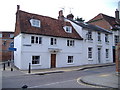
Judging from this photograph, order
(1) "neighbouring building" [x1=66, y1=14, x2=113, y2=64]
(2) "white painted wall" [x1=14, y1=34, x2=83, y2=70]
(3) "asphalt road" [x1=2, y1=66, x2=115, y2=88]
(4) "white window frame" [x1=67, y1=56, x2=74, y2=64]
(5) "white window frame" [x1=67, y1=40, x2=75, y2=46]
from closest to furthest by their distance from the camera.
→ 1. (3) "asphalt road" [x1=2, y1=66, x2=115, y2=88]
2. (2) "white painted wall" [x1=14, y1=34, x2=83, y2=70]
3. (4) "white window frame" [x1=67, y1=56, x2=74, y2=64]
4. (5) "white window frame" [x1=67, y1=40, x2=75, y2=46]
5. (1) "neighbouring building" [x1=66, y1=14, x2=113, y2=64]

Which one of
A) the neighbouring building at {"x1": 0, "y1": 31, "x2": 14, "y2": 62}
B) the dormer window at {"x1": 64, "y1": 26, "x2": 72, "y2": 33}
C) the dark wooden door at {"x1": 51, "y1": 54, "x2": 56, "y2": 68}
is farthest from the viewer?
the neighbouring building at {"x1": 0, "y1": 31, "x2": 14, "y2": 62}

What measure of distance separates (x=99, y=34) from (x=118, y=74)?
16258 millimetres

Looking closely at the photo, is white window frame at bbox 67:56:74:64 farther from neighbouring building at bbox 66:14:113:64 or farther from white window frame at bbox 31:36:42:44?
white window frame at bbox 31:36:42:44

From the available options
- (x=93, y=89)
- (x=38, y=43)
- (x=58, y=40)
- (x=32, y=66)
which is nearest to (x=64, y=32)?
(x=58, y=40)

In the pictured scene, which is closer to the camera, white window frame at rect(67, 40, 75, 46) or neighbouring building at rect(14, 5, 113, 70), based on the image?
neighbouring building at rect(14, 5, 113, 70)

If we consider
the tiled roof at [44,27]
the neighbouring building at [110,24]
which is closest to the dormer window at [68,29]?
the tiled roof at [44,27]

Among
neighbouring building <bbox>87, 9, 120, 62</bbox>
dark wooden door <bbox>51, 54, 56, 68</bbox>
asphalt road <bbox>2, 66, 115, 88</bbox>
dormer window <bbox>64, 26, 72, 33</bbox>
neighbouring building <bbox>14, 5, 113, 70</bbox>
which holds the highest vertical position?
neighbouring building <bbox>87, 9, 120, 62</bbox>

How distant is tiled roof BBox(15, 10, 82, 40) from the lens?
739 inches

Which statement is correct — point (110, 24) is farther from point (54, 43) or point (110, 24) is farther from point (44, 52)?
point (44, 52)

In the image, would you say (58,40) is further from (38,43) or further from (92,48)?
(92,48)

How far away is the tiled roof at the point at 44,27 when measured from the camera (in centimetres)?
1878

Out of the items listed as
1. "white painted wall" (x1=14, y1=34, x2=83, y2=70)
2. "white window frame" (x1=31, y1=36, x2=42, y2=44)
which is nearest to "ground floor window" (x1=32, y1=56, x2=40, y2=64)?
"white painted wall" (x1=14, y1=34, x2=83, y2=70)

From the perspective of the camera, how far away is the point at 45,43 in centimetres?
1972

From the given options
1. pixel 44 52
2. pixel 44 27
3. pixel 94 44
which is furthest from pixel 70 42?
pixel 94 44
